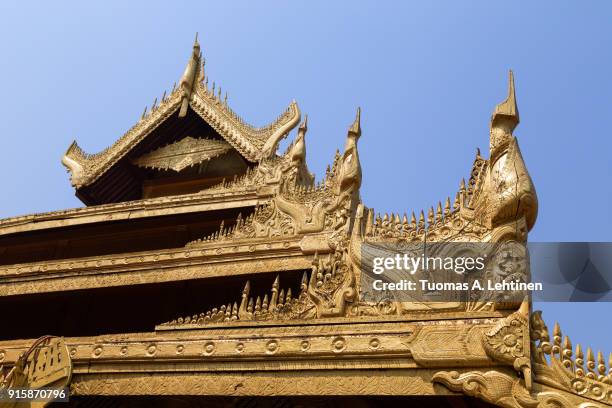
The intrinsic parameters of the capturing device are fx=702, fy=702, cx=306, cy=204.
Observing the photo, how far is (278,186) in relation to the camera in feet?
38.8

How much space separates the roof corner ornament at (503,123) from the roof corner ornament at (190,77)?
964 cm

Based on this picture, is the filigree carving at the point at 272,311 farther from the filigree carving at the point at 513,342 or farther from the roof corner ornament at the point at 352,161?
the roof corner ornament at the point at 352,161

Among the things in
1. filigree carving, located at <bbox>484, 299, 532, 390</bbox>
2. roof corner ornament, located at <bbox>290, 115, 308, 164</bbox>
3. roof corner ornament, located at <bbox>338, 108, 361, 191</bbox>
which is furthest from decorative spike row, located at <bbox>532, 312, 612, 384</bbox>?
roof corner ornament, located at <bbox>290, 115, 308, 164</bbox>

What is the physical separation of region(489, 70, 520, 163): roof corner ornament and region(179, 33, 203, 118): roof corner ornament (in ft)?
31.6

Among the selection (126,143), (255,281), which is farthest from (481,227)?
(126,143)

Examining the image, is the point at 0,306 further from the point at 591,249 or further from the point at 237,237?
the point at 591,249

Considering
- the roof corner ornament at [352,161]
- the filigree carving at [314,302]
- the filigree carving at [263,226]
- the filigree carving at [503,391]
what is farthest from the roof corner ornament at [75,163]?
the filigree carving at [503,391]

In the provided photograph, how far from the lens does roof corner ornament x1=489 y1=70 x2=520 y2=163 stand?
23.5ft

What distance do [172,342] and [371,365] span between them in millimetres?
2083

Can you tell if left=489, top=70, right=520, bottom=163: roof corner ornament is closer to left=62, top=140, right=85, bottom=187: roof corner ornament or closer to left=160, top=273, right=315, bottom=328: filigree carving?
left=160, top=273, right=315, bottom=328: filigree carving

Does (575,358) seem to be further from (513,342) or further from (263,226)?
(263,226)

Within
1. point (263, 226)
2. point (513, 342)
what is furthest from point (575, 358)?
point (263, 226)

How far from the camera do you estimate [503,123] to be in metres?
7.29

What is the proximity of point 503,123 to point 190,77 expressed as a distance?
1027 centimetres
